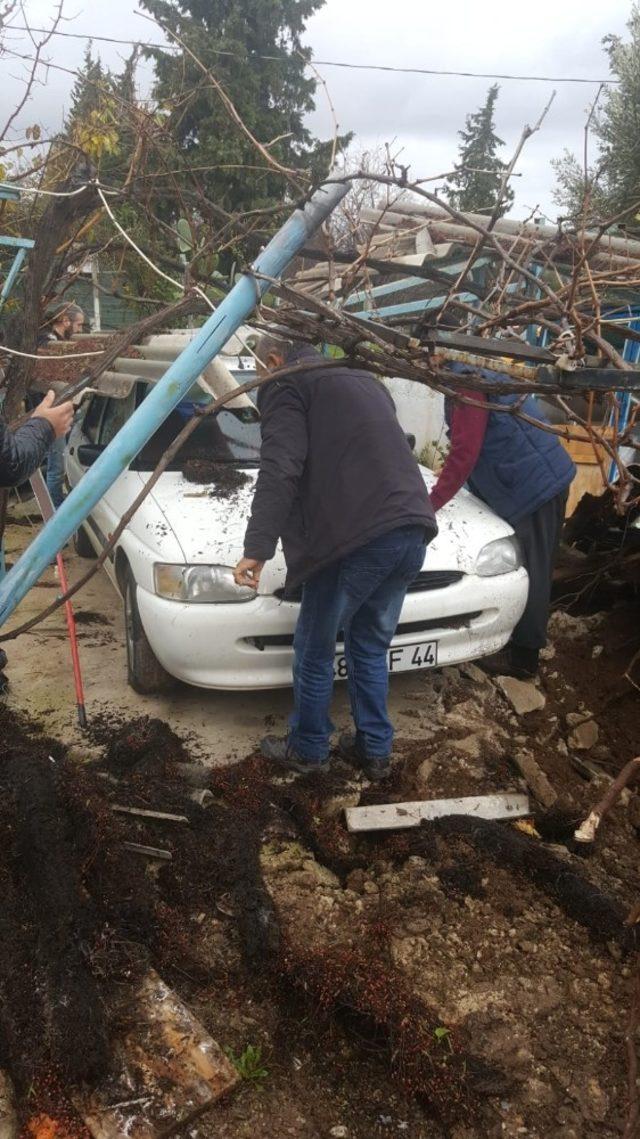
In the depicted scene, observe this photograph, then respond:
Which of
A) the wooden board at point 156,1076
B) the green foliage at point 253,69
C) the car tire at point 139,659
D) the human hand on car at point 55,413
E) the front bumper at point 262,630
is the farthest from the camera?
the green foliage at point 253,69

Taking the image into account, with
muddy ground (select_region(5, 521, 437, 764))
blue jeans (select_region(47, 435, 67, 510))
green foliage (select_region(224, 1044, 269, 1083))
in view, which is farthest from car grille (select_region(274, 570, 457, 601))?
blue jeans (select_region(47, 435, 67, 510))

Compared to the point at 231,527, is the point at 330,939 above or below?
below

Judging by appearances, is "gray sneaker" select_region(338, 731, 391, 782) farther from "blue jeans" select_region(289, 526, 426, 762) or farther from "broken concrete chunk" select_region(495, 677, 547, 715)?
"broken concrete chunk" select_region(495, 677, 547, 715)

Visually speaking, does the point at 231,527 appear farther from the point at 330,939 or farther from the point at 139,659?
the point at 330,939

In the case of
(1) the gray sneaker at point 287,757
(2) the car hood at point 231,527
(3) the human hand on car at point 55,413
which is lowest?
(1) the gray sneaker at point 287,757

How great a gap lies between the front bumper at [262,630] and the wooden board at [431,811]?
82cm

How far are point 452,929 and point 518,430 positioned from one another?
2.66 meters

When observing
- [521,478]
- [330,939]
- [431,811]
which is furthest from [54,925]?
[521,478]

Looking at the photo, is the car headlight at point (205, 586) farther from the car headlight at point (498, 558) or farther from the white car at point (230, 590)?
the car headlight at point (498, 558)

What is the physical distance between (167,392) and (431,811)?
1.96 meters

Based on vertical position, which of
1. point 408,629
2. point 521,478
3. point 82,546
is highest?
point 521,478

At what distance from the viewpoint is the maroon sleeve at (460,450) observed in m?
4.13

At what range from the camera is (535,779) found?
3477 mm

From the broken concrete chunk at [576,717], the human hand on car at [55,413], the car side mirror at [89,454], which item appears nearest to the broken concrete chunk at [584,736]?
the broken concrete chunk at [576,717]
